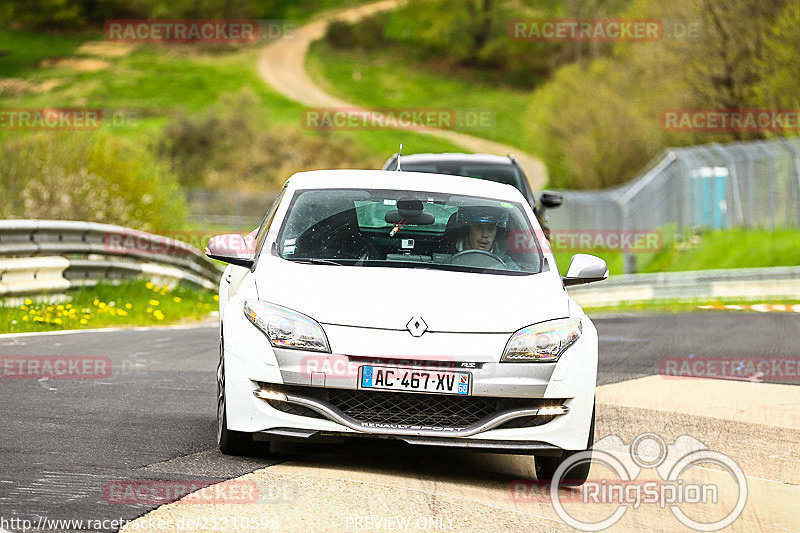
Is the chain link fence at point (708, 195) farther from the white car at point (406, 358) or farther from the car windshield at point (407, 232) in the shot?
the white car at point (406, 358)

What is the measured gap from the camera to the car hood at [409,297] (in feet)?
22.4

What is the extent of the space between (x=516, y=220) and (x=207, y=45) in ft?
336

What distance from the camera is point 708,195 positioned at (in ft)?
119

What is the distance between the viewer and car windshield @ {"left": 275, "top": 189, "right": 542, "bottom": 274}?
25.3ft

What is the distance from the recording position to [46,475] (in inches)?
251

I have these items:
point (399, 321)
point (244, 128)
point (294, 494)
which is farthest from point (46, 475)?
point (244, 128)

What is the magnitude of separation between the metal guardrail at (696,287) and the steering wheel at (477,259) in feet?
60.1

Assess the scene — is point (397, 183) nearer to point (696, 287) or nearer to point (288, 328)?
point (288, 328)

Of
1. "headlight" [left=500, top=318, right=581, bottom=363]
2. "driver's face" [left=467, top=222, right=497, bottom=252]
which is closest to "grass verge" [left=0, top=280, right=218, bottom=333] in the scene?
"driver's face" [left=467, top=222, right=497, bottom=252]

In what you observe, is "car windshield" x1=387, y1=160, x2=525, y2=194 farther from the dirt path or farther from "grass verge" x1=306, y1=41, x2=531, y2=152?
"grass verge" x1=306, y1=41, x2=531, y2=152

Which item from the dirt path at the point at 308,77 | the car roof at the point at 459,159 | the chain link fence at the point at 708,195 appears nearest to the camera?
the car roof at the point at 459,159

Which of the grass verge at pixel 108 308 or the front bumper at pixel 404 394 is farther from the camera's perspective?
the grass verge at pixel 108 308

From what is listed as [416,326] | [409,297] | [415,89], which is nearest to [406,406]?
[416,326]

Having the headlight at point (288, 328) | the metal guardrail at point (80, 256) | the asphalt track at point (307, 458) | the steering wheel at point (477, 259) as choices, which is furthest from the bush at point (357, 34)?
the headlight at point (288, 328)
